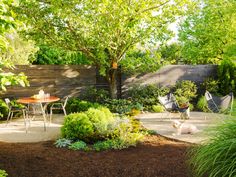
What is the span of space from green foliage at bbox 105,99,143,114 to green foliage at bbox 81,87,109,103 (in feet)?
1.13

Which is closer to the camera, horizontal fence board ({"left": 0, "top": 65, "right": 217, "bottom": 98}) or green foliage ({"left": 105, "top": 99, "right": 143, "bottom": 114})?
green foliage ({"left": 105, "top": 99, "right": 143, "bottom": 114})

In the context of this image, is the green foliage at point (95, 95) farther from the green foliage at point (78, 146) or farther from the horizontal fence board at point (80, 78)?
the green foliage at point (78, 146)

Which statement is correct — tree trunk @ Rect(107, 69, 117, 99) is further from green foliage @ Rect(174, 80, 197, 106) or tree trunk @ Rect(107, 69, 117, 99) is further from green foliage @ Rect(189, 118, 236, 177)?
green foliage @ Rect(189, 118, 236, 177)

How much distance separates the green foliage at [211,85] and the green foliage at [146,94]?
1.45 metres

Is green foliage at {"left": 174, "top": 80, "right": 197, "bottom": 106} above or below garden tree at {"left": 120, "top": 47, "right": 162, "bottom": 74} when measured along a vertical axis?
below

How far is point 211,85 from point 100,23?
17.1 ft

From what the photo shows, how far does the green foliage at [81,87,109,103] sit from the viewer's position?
443 inches

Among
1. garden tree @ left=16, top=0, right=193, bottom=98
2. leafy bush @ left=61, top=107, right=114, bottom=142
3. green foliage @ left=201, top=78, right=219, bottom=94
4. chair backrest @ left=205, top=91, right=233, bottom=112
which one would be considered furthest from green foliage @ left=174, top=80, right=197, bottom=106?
leafy bush @ left=61, top=107, right=114, bottom=142

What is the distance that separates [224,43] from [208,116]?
8767 millimetres

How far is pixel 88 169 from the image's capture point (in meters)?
4.96

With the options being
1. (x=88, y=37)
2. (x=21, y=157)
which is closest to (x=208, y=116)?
(x=88, y=37)

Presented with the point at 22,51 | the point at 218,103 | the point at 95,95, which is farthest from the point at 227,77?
the point at 22,51

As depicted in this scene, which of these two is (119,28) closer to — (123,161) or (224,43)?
(123,161)

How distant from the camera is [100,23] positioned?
8.85 metres
